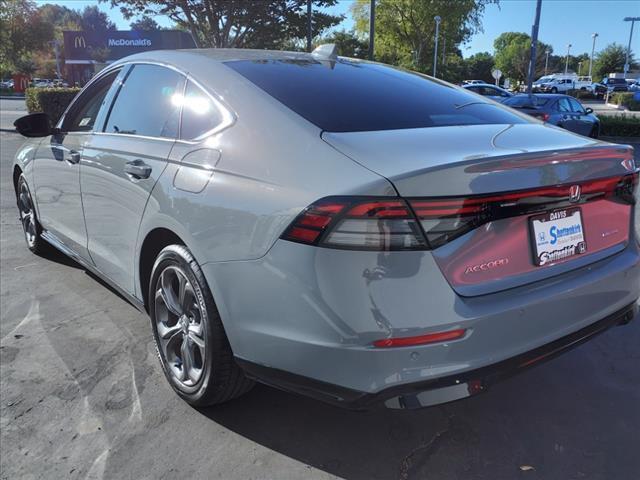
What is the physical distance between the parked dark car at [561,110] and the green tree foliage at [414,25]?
35032 millimetres

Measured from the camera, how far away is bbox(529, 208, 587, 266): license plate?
6.98 ft

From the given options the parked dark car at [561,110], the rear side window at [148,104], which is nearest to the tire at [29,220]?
the rear side window at [148,104]

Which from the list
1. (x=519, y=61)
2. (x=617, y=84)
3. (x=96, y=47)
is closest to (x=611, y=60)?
(x=519, y=61)

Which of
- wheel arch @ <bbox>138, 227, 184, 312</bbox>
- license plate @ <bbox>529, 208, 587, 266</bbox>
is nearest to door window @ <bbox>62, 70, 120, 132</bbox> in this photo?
wheel arch @ <bbox>138, 227, 184, 312</bbox>

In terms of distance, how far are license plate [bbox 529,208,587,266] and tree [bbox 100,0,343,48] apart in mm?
25553

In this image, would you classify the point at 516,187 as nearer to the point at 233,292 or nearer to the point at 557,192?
the point at 557,192

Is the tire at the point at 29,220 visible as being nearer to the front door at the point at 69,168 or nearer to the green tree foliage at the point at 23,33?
the front door at the point at 69,168

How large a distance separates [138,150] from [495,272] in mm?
1904

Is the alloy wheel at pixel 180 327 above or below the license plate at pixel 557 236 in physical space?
below

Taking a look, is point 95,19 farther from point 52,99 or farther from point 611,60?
point 52,99

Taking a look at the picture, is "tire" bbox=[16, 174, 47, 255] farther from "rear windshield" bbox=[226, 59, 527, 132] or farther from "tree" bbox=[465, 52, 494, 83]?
"tree" bbox=[465, 52, 494, 83]

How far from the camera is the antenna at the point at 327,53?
11.0 ft

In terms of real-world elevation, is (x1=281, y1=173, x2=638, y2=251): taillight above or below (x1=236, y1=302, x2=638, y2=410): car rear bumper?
above

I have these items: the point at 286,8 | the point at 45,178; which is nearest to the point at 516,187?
the point at 45,178
